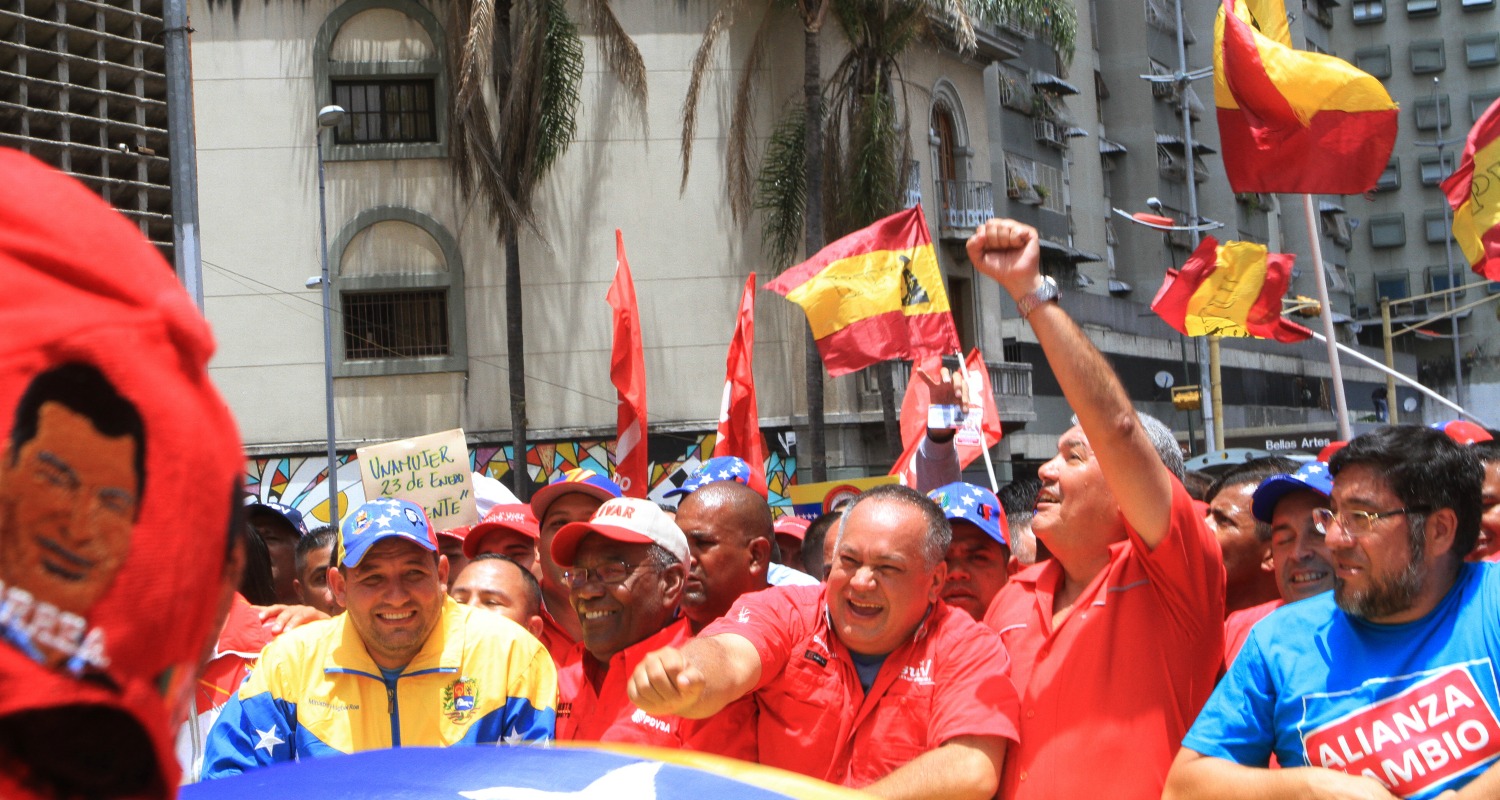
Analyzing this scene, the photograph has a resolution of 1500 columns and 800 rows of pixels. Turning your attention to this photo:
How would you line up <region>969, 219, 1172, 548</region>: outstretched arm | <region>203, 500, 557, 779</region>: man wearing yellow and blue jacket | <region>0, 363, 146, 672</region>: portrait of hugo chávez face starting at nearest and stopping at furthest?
<region>0, 363, 146, 672</region>: portrait of hugo chávez face → <region>969, 219, 1172, 548</region>: outstretched arm → <region>203, 500, 557, 779</region>: man wearing yellow and blue jacket

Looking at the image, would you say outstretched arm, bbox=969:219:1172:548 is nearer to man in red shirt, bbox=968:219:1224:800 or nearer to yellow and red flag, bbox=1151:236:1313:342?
man in red shirt, bbox=968:219:1224:800

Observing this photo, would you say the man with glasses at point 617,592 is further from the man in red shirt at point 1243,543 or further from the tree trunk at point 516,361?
the tree trunk at point 516,361

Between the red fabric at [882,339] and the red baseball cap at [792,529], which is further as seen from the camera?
the red fabric at [882,339]

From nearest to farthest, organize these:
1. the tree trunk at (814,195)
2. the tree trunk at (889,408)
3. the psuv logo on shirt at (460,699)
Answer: the psuv logo on shirt at (460,699), the tree trunk at (814,195), the tree trunk at (889,408)

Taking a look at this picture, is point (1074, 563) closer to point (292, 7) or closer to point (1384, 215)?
point (292, 7)

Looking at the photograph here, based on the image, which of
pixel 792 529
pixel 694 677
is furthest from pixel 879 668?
pixel 792 529

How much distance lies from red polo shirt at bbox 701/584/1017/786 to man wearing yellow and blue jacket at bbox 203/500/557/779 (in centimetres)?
73

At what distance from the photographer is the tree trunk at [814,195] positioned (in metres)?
22.9

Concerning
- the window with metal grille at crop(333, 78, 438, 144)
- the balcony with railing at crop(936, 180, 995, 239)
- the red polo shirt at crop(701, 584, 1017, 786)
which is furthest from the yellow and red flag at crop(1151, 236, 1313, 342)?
the balcony with railing at crop(936, 180, 995, 239)

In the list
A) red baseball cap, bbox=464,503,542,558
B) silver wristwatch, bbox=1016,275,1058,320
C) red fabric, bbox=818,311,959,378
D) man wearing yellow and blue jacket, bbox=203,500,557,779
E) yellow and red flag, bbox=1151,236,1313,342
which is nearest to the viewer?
silver wristwatch, bbox=1016,275,1058,320

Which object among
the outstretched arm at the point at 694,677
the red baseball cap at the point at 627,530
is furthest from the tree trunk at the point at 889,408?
the outstretched arm at the point at 694,677

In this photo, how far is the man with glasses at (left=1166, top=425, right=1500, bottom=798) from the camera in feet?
9.80

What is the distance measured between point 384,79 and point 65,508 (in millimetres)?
25207

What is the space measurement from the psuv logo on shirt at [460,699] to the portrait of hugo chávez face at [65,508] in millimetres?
3278
